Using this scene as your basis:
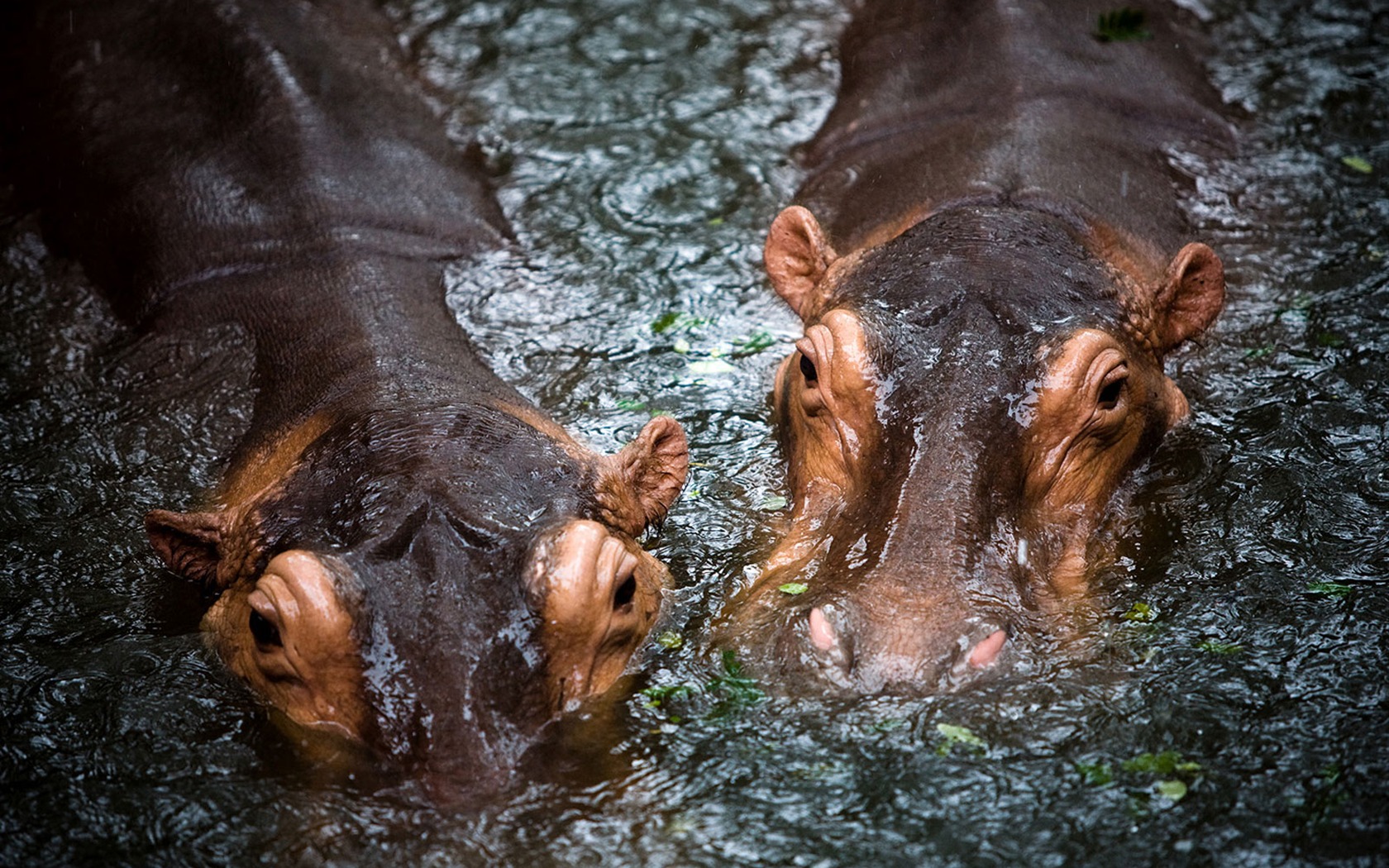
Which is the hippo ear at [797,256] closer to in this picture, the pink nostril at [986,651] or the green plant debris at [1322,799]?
the pink nostril at [986,651]

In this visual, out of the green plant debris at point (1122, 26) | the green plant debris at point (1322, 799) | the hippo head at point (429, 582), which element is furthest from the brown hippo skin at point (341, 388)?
the green plant debris at point (1122, 26)

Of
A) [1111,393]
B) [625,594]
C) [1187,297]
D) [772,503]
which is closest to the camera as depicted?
[625,594]

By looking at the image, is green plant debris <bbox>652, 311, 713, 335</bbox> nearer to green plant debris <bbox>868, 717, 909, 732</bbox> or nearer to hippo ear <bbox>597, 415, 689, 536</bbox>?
hippo ear <bbox>597, 415, 689, 536</bbox>

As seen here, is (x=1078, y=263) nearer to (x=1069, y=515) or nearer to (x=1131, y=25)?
(x=1069, y=515)

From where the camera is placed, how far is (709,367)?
7.87 meters

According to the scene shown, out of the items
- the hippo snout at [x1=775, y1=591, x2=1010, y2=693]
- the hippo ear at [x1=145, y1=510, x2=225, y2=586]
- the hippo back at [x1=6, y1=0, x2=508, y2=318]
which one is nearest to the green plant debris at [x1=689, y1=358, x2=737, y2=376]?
the hippo back at [x1=6, y1=0, x2=508, y2=318]

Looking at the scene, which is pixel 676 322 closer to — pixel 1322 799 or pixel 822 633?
pixel 822 633

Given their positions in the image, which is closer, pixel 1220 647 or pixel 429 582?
pixel 429 582

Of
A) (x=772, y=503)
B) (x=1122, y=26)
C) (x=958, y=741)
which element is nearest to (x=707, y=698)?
(x=958, y=741)

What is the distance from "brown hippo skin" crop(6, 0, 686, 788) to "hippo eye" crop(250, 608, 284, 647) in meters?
0.01

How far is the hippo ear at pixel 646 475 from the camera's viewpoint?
5.92 metres

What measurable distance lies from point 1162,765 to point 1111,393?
62.5 inches

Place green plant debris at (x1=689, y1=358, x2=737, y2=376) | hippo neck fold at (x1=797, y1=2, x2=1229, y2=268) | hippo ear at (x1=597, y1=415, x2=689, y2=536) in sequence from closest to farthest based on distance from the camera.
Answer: hippo ear at (x1=597, y1=415, x2=689, y2=536) < hippo neck fold at (x1=797, y1=2, x2=1229, y2=268) < green plant debris at (x1=689, y1=358, x2=737, y2=376)

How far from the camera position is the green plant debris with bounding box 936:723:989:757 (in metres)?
5.29
